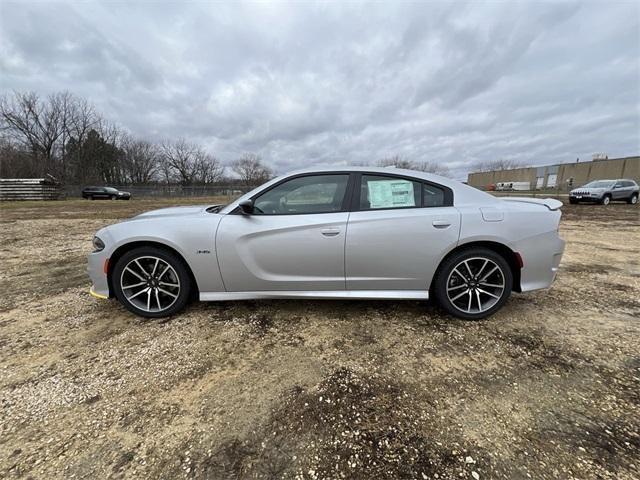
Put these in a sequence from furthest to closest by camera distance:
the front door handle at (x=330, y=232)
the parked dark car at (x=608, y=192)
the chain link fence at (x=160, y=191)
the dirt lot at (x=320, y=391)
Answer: the chain link fence at (x=160, y=191) < the parked dark car at (x=608, y=192) < the front door handle at (x=330, y=232) < the dirt lot at (x=320, y=391)

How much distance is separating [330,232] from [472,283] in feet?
4.78

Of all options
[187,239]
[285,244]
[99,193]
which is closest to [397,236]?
[285,244]

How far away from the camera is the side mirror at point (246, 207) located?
8.93 feet

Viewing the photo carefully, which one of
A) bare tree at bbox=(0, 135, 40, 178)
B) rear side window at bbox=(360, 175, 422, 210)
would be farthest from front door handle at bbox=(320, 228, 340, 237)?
bare tree at bbox=(0, 135, 40, 178)

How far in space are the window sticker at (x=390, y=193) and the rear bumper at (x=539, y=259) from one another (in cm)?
112

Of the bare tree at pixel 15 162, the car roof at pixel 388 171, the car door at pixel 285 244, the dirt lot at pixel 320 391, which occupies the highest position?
the bare tree at pixel 15 162

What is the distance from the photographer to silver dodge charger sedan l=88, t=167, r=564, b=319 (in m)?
2.67

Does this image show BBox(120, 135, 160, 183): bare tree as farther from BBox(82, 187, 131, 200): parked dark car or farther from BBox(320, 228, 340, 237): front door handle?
BBox(320, 228, 340, 237): front door handle

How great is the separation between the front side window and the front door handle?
0.20 metres

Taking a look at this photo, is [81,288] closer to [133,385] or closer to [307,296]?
[133,385]

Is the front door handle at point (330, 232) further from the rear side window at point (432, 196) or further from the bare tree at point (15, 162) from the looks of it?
the bare tree at point (15, 162)

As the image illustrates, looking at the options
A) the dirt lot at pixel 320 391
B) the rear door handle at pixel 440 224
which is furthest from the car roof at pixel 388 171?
the dirt lot at pixel 320 391

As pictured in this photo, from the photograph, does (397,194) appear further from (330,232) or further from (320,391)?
(320,391)

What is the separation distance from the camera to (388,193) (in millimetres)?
2811
